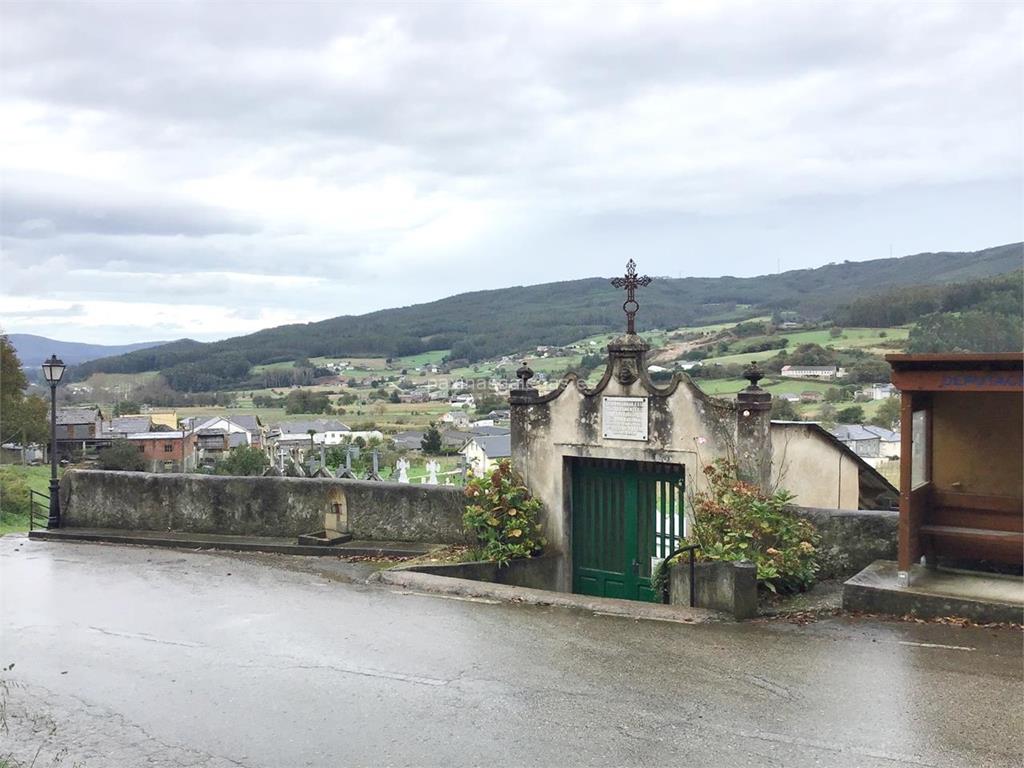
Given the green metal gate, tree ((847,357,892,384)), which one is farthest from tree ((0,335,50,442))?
the green metal gate

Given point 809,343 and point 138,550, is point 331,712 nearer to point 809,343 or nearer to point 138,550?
point 138,550

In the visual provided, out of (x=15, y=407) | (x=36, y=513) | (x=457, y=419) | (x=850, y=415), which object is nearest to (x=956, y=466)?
(x=850, y=415)

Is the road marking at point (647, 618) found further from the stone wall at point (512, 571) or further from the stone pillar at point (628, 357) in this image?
the stone pillar at point (628, 357)

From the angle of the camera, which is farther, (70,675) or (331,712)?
(70,675)

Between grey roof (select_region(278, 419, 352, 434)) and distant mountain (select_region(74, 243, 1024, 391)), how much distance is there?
21.1 metres

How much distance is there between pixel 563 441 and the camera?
35.0ft

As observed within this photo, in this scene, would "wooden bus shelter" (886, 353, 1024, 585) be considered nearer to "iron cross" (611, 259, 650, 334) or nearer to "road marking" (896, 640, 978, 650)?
"road marking" (896, 640, 978, 650)

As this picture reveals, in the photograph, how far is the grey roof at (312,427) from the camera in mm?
67613

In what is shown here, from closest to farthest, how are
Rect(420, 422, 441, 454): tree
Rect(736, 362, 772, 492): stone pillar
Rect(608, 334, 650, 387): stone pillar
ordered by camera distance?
1. Rect(736, 362, 772, 492): stone pillar
2. Rect(608, 334, 650, 387): stone pillar
3. Rect(420, 422, 441, 454): tree

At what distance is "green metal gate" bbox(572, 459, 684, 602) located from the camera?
33.2 ft

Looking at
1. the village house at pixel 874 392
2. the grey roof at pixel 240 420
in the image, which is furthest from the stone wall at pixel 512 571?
the grey roof at pixel 240 420

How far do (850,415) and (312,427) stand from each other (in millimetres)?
47620

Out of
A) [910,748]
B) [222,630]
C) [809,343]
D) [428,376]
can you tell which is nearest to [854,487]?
[910,748]

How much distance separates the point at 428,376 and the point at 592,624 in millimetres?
91803
